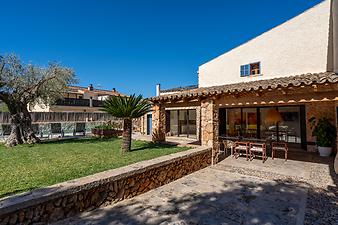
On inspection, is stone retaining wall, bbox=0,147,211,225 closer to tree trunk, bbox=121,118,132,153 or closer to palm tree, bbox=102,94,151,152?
tree trunk, bbox=121,118,132,153

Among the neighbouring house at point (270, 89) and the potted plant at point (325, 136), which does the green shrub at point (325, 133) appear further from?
the neighbouring house at point (270, 89)

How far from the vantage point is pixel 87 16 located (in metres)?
16.0

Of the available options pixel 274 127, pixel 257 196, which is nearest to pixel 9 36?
pixel 257 196

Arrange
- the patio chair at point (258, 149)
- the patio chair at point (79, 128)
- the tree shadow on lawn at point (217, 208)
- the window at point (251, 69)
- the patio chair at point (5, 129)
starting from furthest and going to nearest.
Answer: the patio chair at point (79, 128), the patio chair at point (5, 129), the window at point (251, 69), the patio chair at point (258, 149), the tree shadow on lawn at point (217, 208)

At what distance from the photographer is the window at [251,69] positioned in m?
13.9

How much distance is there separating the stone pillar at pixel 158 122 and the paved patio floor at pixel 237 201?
4.80 meters

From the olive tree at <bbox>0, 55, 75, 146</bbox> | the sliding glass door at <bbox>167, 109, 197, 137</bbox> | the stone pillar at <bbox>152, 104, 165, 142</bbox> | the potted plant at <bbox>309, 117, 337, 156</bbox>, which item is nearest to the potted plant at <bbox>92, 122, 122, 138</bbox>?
the olive tree at <bbox>0, 55, 75, 146</bbox>

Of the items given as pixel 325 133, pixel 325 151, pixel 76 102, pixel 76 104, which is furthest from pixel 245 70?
pixel 76 102

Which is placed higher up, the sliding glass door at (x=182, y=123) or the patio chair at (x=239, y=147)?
the sliding glass door at (x=182, y=123)

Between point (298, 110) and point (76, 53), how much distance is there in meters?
22.7

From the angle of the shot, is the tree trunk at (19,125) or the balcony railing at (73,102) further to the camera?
the balcony railing at (73,102)

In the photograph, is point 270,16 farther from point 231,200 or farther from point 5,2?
point 5,2

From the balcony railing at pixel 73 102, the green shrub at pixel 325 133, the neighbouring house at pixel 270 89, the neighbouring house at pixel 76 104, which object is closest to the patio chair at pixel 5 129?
the neighbouring house at pixel 76 104

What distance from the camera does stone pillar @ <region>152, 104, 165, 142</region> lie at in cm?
1223
